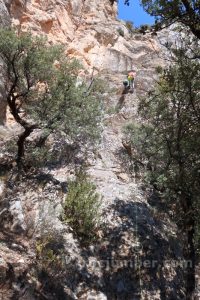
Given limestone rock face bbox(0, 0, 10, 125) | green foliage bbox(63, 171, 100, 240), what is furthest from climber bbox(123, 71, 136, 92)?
green foliage bbox(63, 171, 100, 240)

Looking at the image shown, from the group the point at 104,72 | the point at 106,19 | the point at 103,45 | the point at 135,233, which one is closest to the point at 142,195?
the point at 135,233

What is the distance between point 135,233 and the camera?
46.3ft

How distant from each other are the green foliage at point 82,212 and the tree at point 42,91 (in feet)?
11.4

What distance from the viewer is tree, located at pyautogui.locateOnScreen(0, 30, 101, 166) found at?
52.7 feet

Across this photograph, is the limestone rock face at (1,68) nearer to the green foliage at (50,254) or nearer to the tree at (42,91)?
the tree at (42,91)

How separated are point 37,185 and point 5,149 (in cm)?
326

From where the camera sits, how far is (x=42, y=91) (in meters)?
17.3

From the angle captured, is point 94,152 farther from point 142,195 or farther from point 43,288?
point 43,288

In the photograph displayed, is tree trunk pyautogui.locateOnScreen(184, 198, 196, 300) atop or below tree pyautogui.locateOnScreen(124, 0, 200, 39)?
below

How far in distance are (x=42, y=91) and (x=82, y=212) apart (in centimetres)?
657

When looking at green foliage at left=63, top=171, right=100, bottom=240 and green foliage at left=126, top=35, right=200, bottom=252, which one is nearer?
green foliage at left=126, top=35, right=200, bottom=252

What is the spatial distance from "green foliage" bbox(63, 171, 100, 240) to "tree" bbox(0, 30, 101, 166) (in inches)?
136

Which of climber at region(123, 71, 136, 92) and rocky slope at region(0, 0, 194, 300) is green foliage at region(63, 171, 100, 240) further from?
climber at region(123, 71, 136, 92)

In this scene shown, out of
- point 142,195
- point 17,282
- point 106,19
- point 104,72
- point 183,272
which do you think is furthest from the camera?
point 106,19
